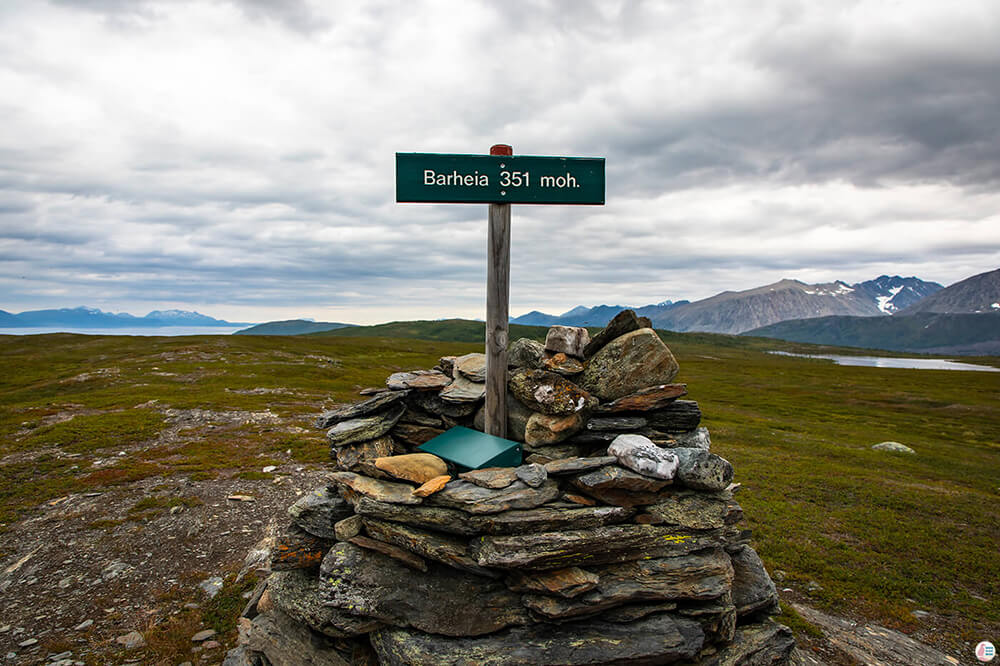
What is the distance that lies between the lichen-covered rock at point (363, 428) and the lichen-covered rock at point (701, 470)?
6090 mm

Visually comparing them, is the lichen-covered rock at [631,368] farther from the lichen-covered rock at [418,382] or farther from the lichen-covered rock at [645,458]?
the lichen-covered rock at [418,382]

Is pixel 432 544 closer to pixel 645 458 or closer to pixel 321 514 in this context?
pixel 321 514

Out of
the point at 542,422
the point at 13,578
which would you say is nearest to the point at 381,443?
the point at 542,422

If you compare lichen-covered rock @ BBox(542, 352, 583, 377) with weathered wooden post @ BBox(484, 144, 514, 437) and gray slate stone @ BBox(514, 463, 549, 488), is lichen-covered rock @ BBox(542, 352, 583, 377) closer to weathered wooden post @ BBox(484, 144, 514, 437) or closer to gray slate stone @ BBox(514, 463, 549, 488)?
weathered wooden post @ BBox(484, 144, 514, 437)

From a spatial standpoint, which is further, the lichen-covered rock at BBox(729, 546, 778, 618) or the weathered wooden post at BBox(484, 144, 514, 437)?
the weathered wooden post at BBox(484, 144, 514, 437)

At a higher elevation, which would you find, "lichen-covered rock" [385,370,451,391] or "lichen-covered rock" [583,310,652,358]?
"lichen-covered rock" [583,310,652,358]

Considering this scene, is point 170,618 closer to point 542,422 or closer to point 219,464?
point 542,422

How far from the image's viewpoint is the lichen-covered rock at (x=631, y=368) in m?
10.1

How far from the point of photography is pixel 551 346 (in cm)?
1098

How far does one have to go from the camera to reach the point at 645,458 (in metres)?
8.45

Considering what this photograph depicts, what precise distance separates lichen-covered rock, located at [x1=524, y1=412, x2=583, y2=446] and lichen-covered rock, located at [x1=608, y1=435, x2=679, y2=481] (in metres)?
1.12

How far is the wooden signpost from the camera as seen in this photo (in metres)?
9.21

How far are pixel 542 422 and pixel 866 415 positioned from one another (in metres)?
62.3

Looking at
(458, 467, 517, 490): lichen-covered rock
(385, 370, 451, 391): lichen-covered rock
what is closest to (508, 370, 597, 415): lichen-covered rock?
(458, 467, 517, 490): lichen-covered rock
